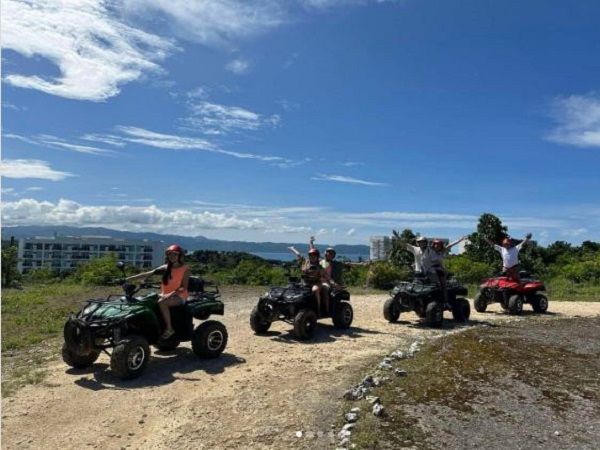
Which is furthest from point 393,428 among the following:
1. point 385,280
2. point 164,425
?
point 385,280

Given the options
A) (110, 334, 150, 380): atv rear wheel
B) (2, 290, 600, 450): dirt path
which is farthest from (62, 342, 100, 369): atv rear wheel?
(110, 334, 150, 380): atv rear wheel

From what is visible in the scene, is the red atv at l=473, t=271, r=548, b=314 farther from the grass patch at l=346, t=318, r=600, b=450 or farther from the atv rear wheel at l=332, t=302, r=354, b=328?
the atv rear wheel at l=332, t=302, r=354, b=328

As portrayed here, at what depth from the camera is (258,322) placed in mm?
11508

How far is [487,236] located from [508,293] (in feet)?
59.5

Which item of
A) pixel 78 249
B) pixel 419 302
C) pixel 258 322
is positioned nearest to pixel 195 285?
pixel 258 322

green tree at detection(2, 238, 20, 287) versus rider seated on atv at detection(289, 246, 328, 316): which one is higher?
rider seated on atv at detection(289, 246, 328, 316)

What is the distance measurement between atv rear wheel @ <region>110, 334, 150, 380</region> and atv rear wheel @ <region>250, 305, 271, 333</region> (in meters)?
3.69

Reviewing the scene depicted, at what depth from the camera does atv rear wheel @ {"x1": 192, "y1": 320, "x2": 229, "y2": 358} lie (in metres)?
9.03

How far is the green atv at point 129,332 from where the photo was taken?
7.82 m

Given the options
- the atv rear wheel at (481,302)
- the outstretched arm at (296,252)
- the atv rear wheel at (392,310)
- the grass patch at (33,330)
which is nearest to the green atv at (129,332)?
the grass patch at (33,330)

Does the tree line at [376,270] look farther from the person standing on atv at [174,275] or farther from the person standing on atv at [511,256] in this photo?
the person standing on atv at [174,275]

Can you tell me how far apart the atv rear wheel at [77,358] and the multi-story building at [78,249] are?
318 ft

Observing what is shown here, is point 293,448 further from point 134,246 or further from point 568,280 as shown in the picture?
point 134,246

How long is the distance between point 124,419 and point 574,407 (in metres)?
5.69
